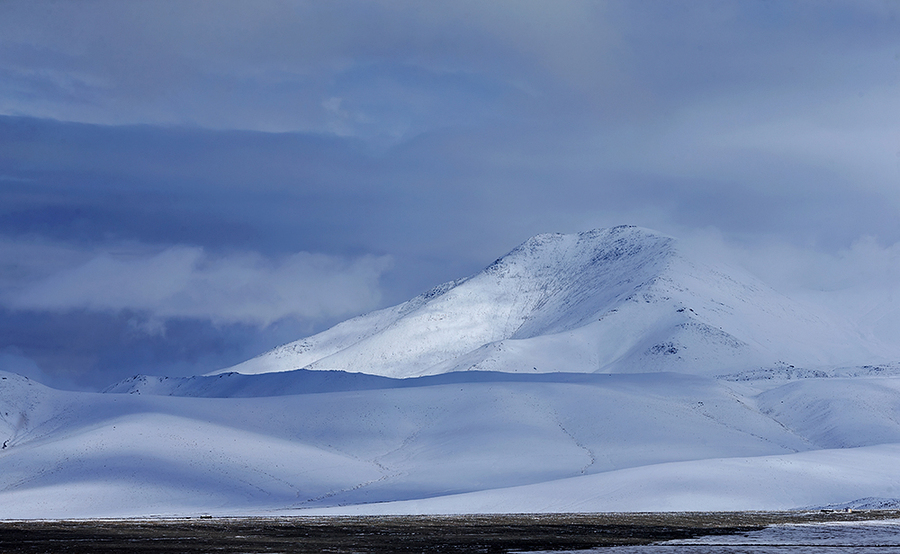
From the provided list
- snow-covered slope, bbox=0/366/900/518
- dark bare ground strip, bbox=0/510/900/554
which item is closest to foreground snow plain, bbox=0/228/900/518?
snow-covered slope, bbox=0/366/900/518

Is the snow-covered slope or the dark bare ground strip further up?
the snow-covered slope

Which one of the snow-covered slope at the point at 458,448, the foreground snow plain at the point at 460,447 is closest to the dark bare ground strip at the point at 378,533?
the foreground snow plain at the point at 460,447

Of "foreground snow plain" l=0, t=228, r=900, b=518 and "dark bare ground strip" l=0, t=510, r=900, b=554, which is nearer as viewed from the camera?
"dark bare ground strip" l=0, t=510, r=900, b=554

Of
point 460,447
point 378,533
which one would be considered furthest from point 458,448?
point 378,533

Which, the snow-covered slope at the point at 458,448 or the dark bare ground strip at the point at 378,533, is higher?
the snow-covered slope at the point at 458,448

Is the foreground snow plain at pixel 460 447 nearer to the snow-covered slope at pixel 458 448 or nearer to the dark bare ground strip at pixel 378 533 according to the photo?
the snow-covered slope at pixel 458 448

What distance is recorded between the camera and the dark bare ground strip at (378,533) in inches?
1254

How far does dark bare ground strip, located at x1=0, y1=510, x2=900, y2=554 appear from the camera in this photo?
1254 inches

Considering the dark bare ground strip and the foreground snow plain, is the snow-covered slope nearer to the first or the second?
the foreground snow plain

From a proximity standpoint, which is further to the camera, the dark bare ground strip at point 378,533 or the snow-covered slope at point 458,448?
the snow-covered slope at point 458,448

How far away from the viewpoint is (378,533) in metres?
38.1

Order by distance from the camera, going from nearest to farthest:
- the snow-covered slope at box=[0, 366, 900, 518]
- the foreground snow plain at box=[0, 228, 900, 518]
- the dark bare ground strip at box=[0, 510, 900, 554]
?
the dark bare ground strip at box=[0, 510, 900, 554] → the foreground snow plain at box=[0, 228, 900, 518] → the snow-covered slope at box=[0, 366, 900, 518]

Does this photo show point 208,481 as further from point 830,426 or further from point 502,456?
point 830,426

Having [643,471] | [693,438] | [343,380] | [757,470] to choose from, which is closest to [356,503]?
[643,471]
